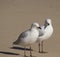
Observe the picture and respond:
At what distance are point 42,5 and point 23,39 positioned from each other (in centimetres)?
885

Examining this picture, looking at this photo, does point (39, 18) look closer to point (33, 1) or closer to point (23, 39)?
point (33, 1)

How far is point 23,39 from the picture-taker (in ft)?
33.9

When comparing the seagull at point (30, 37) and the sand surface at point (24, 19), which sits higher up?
the sand surface at point (24, 19)

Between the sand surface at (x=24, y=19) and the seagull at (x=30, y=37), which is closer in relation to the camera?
the seagull at (x=30, y=37)

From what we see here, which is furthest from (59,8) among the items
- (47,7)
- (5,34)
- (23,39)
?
(23,39)

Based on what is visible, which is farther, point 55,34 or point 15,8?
point 15,8

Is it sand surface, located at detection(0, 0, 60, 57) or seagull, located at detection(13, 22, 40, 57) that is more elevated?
sand surface, located at detection(0, 0, 60, 57)

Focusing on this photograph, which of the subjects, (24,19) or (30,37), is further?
(24,19)

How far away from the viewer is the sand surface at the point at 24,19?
11655 mm

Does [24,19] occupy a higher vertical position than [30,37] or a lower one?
higher

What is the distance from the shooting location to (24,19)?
16016 mm

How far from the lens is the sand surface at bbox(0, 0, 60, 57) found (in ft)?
38.2

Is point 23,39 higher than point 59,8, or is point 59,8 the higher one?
point 59,8

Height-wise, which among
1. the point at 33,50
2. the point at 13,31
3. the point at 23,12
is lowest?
the point at 33,50
